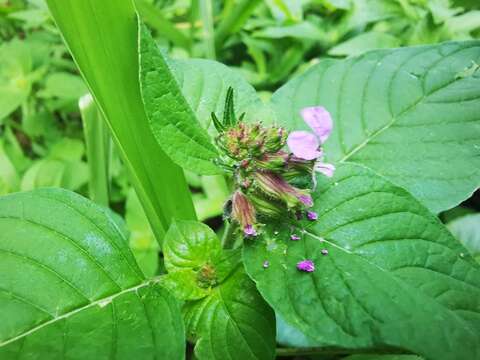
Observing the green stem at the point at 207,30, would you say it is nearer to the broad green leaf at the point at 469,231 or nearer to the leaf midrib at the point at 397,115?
the leaf midrib at the point at 397,115

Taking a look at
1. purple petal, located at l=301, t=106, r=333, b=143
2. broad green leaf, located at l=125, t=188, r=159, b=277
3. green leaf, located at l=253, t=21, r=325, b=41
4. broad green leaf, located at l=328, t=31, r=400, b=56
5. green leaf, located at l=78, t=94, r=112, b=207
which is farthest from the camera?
green leaf, located at l=253, t=21, r=325, b=41

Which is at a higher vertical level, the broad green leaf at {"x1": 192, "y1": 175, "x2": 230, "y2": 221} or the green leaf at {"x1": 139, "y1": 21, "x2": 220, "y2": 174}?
the green leaf at {"x1": 139, "y1": 21, "x2": 220, "y2": 174}

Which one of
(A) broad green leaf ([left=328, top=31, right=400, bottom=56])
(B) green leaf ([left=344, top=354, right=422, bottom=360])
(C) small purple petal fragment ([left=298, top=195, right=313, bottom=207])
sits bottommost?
(B) green leaf ([left=344, top=354, right=422, bottom=360])

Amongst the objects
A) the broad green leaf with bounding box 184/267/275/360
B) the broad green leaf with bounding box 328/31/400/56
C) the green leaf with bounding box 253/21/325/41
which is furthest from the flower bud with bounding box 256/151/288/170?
the green leaf with bounding box 253/21/325/41

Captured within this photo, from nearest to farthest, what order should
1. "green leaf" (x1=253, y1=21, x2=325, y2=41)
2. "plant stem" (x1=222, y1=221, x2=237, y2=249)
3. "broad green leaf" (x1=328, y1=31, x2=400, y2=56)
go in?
"plant stem" (x1=222, y1=221, x2=237, y2=249)
"broad green leaf" (x1=328, y1=31, x2=400, y2=56)
"green leaf" (x1=253, y1=21, x2=325, y2=41)

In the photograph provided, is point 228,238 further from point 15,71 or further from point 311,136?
point 15,71

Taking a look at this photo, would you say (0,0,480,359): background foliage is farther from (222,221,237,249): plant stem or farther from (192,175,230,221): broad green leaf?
(222,221,237,249): plant stem

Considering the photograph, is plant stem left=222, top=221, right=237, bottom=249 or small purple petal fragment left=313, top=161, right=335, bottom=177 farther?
plant stem left=222, top=221, right=237, bottom=249

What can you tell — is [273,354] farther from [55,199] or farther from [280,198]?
[55,199]
